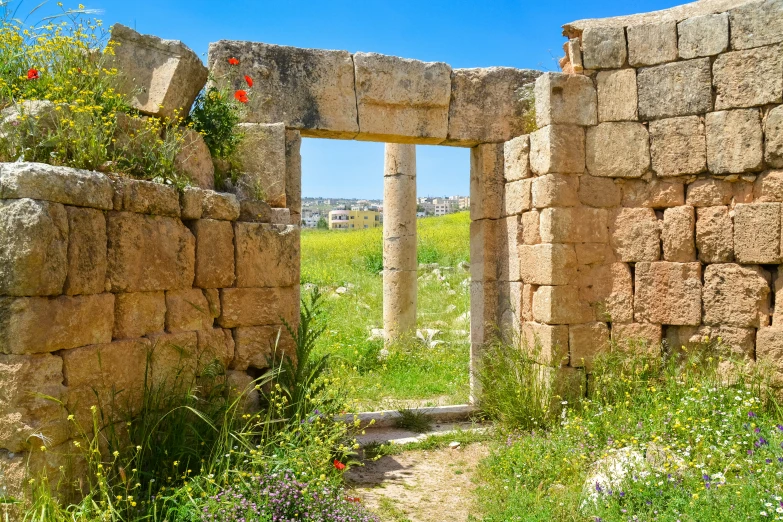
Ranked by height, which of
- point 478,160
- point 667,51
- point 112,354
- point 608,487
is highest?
point 667,51

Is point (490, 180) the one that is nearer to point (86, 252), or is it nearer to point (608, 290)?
point (608, 290)

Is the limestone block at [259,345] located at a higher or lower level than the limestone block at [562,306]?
lower

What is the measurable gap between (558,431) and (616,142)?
266 cm

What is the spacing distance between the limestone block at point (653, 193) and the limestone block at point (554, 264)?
0.74 metres

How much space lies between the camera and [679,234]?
580cm

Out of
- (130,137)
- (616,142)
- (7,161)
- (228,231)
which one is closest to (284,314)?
(228,231)

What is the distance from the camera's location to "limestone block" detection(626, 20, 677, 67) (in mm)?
5863

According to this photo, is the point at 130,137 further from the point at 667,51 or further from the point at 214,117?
the point at 667,51

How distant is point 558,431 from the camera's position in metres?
5.44

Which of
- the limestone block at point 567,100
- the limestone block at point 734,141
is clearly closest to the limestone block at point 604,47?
the limestone block at point 567,100

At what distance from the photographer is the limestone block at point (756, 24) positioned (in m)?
5.44

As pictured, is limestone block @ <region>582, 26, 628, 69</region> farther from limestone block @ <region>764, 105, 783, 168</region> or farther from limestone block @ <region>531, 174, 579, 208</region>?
limestone block @ <region>764, 105, 783, 168</region>

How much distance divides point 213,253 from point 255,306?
21.6 inches

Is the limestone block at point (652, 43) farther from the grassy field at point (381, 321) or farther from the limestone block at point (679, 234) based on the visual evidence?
the grassy field at point (381, 321)
